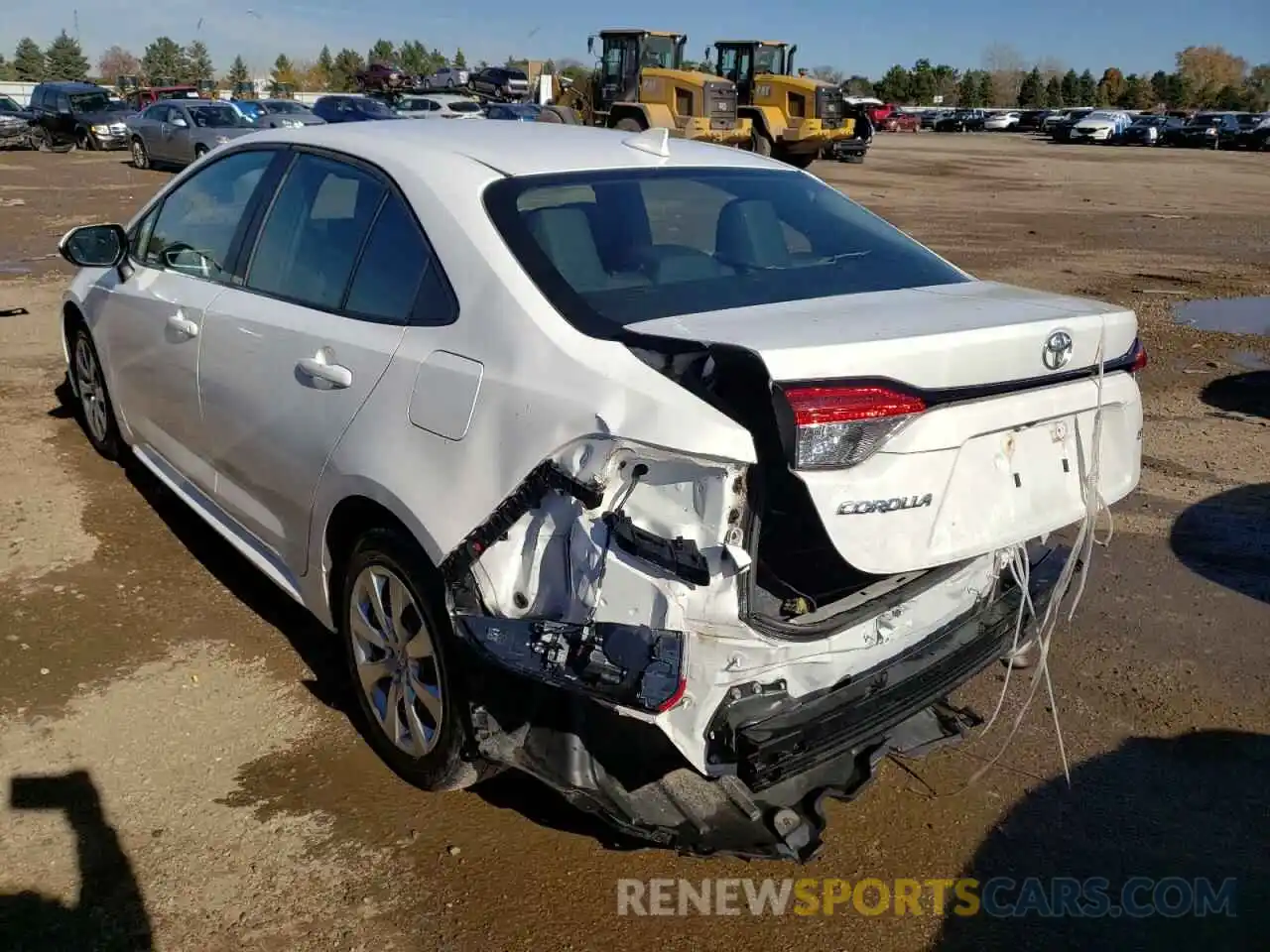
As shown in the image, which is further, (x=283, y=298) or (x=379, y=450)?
(x=283, y=298)

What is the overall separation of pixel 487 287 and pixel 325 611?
1.26 m

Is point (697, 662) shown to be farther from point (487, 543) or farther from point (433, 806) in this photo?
point (433, 806)

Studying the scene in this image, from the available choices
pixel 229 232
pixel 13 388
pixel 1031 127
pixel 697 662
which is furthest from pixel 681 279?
pixel 1031 127

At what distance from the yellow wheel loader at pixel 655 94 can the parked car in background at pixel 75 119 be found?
40.8ft

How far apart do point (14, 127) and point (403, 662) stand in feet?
107

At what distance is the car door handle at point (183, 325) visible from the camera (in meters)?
3.98

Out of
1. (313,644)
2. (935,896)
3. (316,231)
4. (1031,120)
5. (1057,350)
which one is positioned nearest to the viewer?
(1057,350)

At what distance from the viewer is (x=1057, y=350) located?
2.65 metres

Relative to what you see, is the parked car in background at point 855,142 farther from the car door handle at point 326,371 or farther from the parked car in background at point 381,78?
the car door handle at point 326,371

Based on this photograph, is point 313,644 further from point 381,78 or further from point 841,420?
point 381,78

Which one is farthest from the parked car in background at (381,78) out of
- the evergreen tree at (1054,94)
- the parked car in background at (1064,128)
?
the evergreen tree at (1054,94)

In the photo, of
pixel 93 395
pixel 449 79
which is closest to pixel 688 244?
pixel 93 395

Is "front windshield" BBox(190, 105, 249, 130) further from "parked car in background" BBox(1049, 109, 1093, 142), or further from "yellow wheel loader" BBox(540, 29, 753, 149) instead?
"parked car in background" BBox(1049, 109, 1093, 142)

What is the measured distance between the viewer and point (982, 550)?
8.34ft
